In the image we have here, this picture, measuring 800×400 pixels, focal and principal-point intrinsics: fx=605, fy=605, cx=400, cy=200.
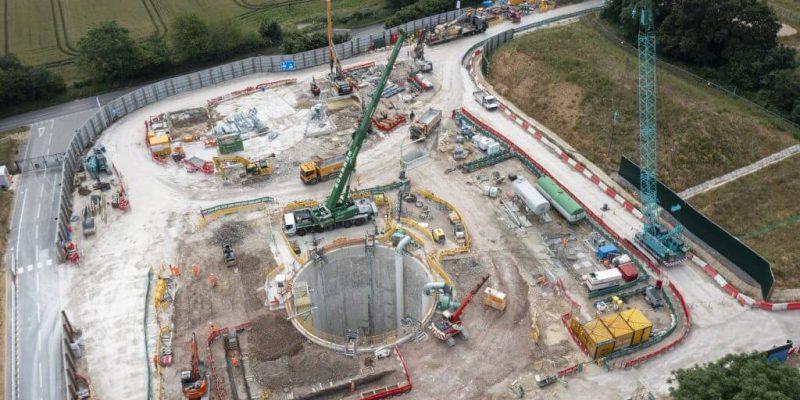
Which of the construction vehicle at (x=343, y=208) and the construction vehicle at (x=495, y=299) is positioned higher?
the construction vehicle at (x=343, y=208)

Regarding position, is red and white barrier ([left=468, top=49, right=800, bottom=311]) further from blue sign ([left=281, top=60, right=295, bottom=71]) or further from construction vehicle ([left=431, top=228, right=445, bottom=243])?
blue sign ([left=281, top=60, right=295, bottom=71])

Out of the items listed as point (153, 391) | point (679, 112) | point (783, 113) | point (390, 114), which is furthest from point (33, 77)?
point (783, 113)

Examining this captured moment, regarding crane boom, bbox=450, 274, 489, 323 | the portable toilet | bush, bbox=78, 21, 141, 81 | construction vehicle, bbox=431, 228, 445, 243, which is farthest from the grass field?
bush, bbox=78, 21, 141, 81

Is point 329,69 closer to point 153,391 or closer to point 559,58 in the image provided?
point 559,58

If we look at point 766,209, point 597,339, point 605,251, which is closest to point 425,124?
point 605,251

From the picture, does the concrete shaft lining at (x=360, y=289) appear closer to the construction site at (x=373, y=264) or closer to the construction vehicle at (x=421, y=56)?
the construction site at (x=373, y=264)

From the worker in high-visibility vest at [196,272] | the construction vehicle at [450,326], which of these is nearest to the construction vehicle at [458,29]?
the worker in high-visibility vest at [196,272]

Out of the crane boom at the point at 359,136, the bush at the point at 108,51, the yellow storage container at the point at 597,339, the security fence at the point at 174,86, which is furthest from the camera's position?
the bush at the point at 108,51
